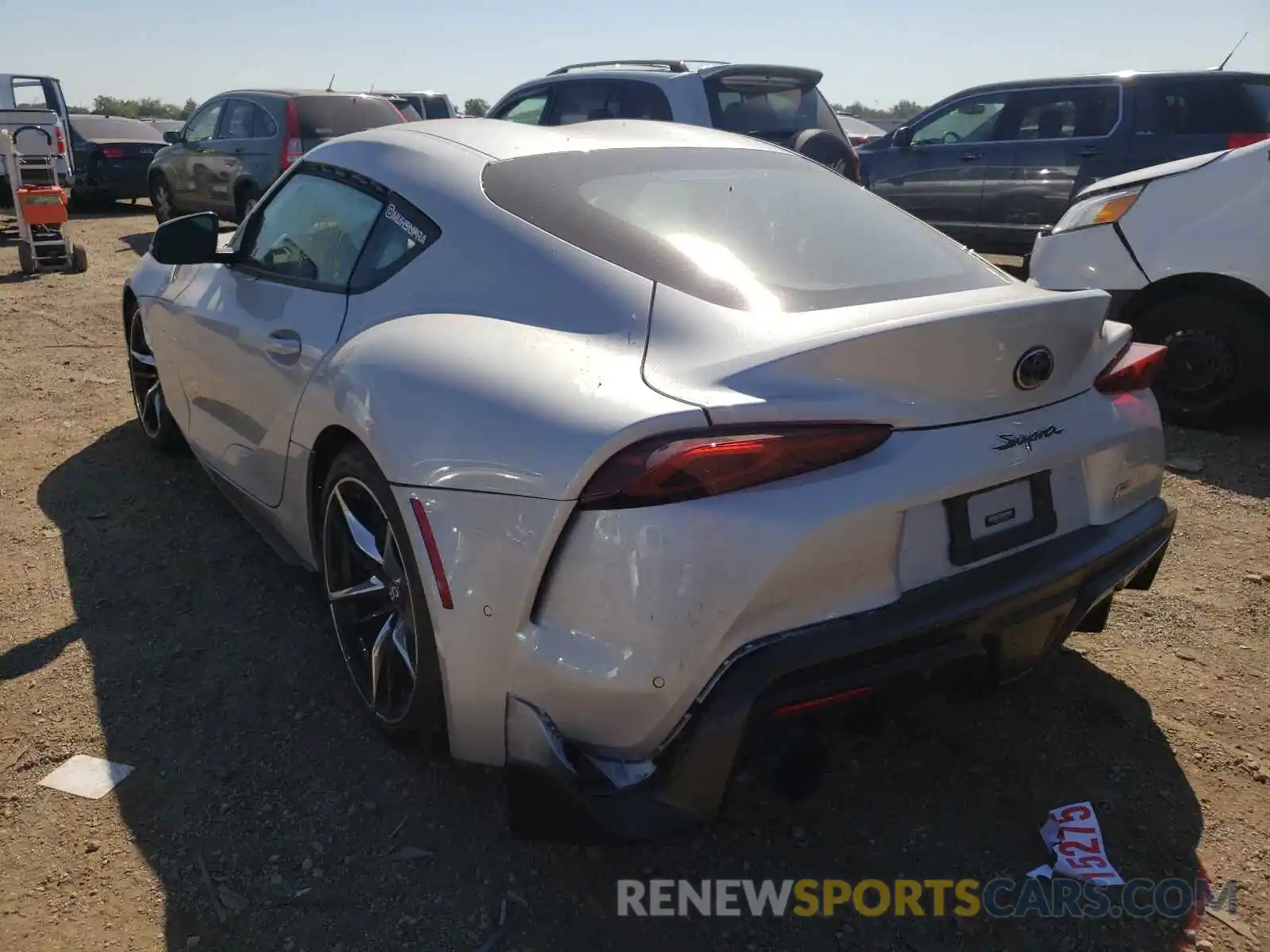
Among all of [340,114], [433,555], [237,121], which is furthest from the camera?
[237,121]

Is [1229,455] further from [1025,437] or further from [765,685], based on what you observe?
[765,685]

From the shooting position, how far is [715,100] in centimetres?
786

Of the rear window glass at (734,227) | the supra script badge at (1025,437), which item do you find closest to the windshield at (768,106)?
the rear window glass at (734,227)

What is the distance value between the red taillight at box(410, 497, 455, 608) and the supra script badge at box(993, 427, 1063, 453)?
1.15 meters

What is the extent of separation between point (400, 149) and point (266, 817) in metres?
1.82

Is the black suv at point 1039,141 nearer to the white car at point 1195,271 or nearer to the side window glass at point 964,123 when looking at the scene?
the side window glass at point 964,123

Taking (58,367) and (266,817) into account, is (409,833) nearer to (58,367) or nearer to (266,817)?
(266,817)

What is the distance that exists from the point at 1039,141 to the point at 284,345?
23.1 ft

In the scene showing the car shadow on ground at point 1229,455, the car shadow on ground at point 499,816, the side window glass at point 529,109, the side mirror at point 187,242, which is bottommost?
the car shadow on ground at point 499,816

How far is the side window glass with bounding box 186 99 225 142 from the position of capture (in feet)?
38.1

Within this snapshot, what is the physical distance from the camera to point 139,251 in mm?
11438

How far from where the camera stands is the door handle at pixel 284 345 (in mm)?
2844

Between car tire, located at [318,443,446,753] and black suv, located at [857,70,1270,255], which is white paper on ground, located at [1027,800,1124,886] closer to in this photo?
car tire, located at [318,443,446,753]
